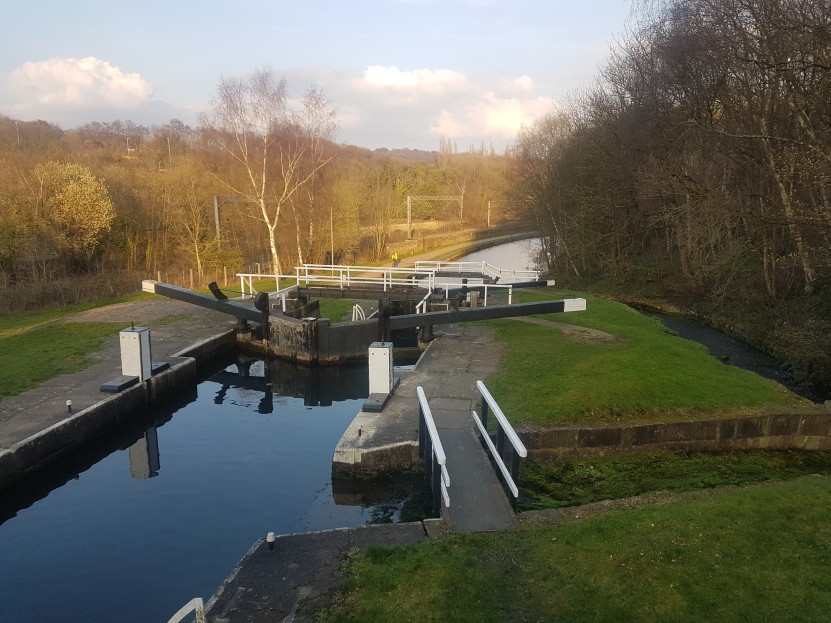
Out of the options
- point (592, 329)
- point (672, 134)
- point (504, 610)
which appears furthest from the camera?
point (672, 134)

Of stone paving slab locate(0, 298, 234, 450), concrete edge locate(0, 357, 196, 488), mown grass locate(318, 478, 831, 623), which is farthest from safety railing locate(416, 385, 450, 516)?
stone paving slab locate(0, 298, 234, 450)

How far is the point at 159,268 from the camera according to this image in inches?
Answer: 1178

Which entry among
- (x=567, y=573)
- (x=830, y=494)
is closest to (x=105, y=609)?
(x=567, y=573)

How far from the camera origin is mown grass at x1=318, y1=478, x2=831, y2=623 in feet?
13.6

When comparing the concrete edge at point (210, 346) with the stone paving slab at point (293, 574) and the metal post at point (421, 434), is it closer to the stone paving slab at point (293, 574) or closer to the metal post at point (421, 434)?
the metal post at point (421, 434)

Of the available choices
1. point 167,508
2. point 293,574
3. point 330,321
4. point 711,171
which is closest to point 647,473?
point 293,574

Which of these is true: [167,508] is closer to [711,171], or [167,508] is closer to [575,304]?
[575,304]

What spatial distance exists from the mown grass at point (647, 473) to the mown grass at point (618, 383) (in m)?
0.65

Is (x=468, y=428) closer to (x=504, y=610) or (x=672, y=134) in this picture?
(x=504, y=610)

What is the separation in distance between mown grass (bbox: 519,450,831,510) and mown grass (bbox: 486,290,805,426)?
65cm

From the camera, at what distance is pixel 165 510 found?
7316 millimetres

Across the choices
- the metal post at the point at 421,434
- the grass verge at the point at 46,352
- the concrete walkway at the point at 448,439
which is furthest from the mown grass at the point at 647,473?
the grass verge at the point at 46,352

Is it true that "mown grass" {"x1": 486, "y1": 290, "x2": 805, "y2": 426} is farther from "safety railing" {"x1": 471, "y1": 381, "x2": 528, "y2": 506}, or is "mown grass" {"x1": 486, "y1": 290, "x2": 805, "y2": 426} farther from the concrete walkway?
"safety railing" {"x1": 471, "y1": 381, "x2": 528, "y2": 506}

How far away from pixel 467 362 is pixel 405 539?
6670 millimetres
